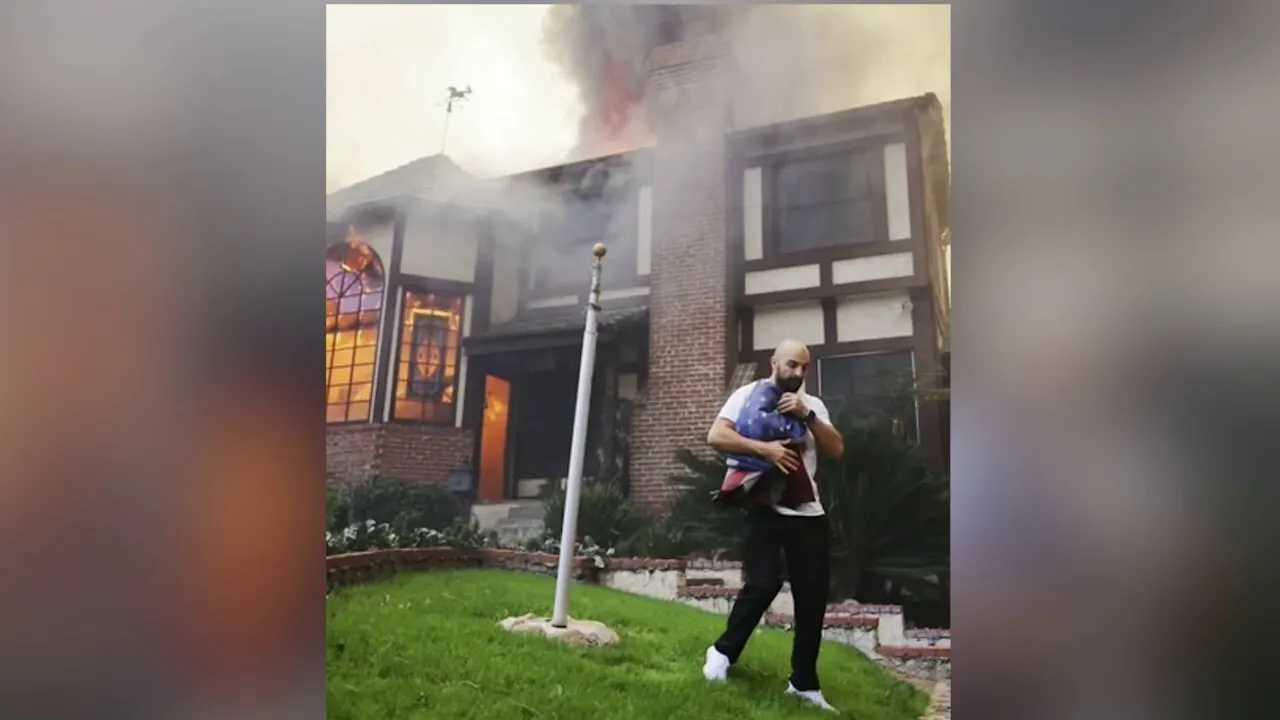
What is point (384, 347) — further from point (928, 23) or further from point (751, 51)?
point (928, 23)

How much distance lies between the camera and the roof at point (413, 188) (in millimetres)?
1839

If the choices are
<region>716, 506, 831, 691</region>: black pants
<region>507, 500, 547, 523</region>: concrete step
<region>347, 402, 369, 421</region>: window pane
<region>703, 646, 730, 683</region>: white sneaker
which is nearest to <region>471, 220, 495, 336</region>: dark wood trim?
<region>347, 402, 369, 421</region>: window pane

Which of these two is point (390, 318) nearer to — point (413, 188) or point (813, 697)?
point (413, 188)

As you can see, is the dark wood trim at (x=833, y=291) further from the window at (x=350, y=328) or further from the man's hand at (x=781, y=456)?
the window at (x=350, y=328)

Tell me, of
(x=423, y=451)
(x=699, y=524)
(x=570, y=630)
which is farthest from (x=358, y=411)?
(x=699, y=524)

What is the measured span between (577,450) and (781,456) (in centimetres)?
45

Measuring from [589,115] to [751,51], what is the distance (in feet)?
1.29

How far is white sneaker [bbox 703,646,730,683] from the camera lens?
1.77 m

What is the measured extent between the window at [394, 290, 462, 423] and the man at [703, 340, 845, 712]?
2.05 feet

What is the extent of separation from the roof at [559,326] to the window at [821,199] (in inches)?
15.1

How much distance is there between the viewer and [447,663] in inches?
70.0

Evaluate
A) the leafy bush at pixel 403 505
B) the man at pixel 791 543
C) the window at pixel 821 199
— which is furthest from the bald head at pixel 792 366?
the leafy bush at pixel 403 505
